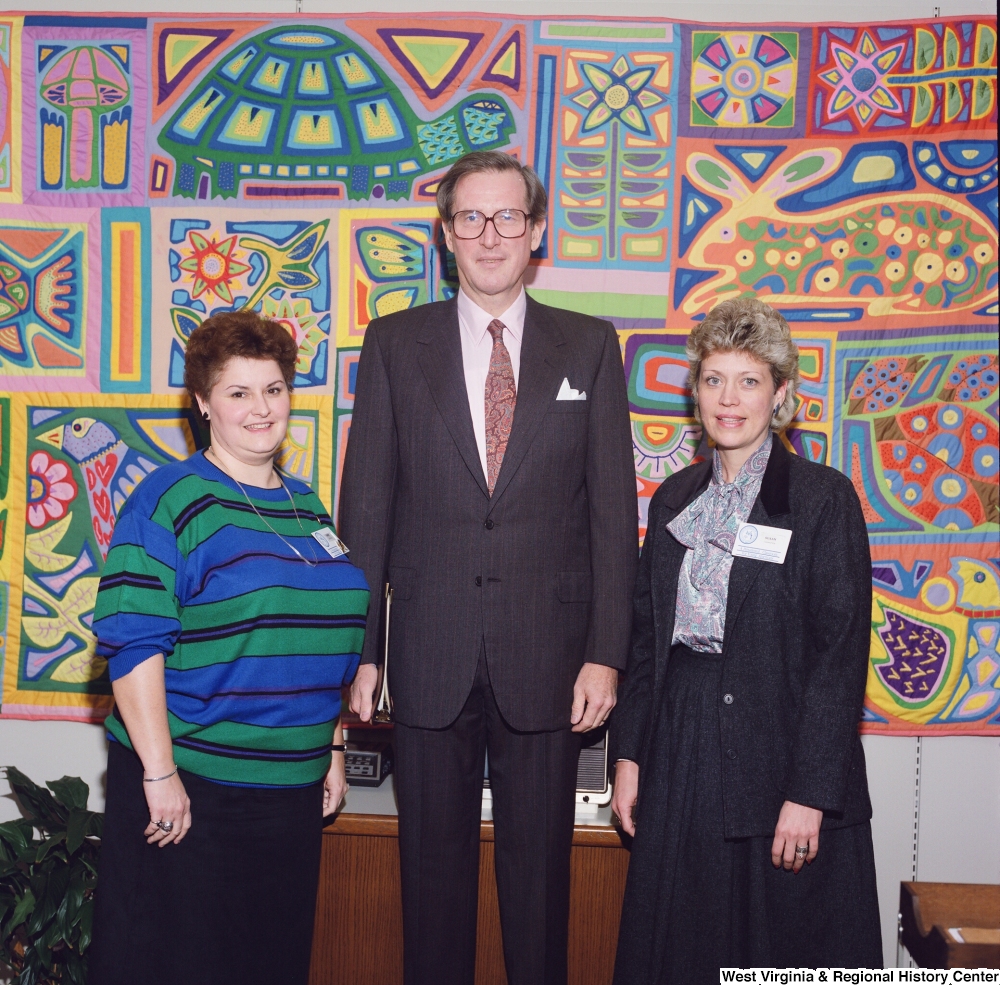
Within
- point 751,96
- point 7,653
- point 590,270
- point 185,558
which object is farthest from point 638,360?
point 7,653

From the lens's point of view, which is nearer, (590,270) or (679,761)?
(679,761)

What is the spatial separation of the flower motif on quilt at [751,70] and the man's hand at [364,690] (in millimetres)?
1853

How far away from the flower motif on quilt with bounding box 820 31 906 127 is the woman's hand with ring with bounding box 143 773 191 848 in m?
2.43

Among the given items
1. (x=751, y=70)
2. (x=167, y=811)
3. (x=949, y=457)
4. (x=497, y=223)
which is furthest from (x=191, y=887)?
(x=751, y=70)

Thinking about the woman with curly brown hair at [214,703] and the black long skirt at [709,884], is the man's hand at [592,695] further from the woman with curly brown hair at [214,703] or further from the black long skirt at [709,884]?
the woman with curly brown hair at [214,703]

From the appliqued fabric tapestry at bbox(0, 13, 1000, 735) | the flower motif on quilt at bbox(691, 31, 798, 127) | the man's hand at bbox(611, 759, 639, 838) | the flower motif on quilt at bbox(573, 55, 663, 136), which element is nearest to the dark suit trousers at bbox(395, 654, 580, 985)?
the man's hand at bbox(611, 759, 639, 838)

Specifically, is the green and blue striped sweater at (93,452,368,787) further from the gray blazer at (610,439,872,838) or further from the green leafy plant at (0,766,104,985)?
the gray blazer at (610,439,872,838)

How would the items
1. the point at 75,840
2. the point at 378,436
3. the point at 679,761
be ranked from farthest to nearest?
the point at 75,840 < the point at 378,436 < the point at 679,761

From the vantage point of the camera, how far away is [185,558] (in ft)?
5.80

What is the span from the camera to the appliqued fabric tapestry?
2.71 meters

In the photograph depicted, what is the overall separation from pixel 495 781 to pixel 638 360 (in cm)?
130

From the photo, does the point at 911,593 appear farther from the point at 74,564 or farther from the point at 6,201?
the point at 6,201

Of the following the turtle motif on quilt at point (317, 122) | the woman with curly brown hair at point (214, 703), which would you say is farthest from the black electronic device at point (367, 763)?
the turtle motif on quilt at point (317, 122)

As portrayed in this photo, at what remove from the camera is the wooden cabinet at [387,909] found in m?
2.31
